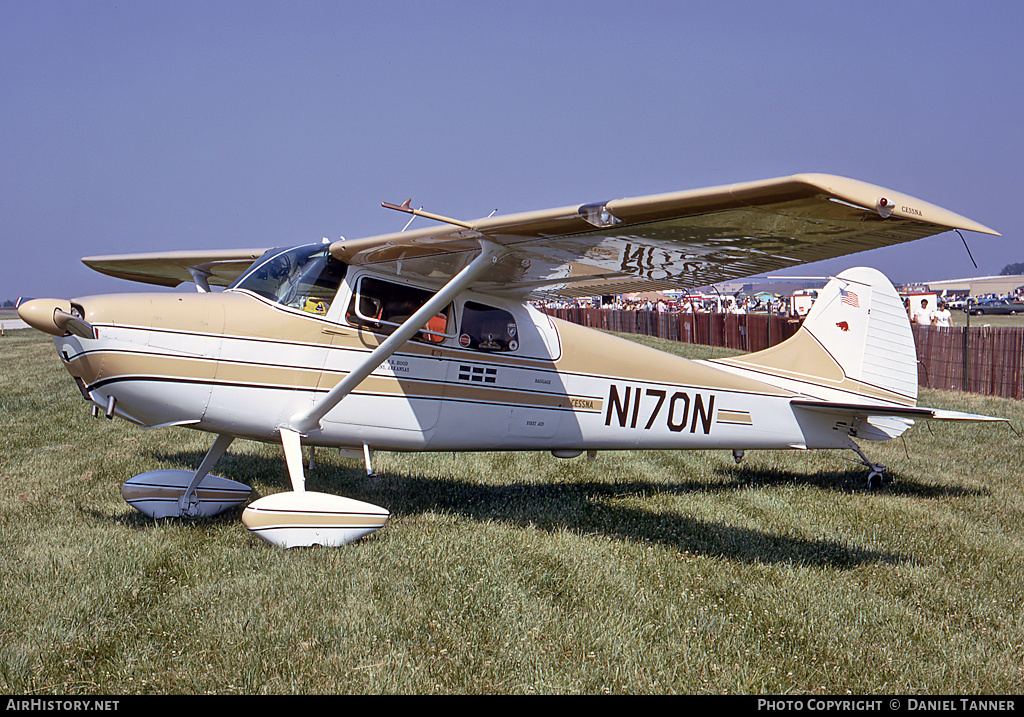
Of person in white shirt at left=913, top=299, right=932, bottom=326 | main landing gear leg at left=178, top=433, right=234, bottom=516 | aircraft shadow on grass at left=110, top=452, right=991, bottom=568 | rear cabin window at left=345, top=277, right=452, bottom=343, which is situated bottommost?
person in white shirt at left=913, top=299, right=932, bottom=326

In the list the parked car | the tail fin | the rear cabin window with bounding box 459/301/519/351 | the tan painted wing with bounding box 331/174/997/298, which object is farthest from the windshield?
the parked car

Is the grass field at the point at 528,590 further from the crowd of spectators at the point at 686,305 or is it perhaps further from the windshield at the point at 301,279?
the crowd of spectators at the point at 686,305

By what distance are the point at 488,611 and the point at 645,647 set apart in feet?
3.01

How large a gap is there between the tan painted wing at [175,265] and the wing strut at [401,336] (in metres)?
2.65

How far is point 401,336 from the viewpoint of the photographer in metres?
5.02

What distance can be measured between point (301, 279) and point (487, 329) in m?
1.62

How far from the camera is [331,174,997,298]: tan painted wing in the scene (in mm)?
3324

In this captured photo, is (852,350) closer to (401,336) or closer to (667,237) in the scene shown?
(667,237)

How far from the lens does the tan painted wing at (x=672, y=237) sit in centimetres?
332

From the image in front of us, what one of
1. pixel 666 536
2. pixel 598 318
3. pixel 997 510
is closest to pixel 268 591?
pixel 666 536

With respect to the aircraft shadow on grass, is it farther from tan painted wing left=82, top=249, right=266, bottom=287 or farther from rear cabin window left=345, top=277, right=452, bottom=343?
tan painted wing left=82, top=249, right=266, bottom=287

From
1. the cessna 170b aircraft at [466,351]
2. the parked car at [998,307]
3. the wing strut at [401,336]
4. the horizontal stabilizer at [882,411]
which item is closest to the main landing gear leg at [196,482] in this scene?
the cessna 170b aircraft at [466,351]

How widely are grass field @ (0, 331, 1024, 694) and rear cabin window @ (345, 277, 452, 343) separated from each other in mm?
1598
